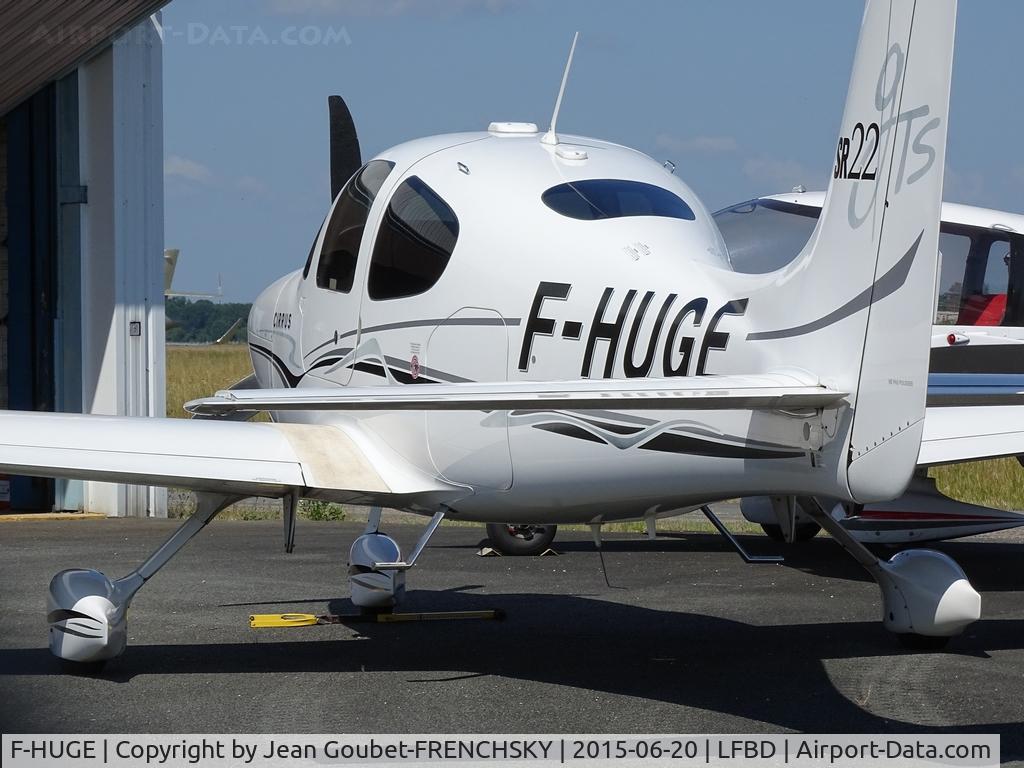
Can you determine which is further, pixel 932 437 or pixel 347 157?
pixel 347 157

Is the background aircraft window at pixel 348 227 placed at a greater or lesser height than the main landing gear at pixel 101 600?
greater

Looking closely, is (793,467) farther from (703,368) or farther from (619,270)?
(619,270)

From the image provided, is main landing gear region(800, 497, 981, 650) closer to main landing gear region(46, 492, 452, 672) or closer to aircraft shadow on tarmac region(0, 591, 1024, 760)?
aircraft shadow on tarmac region(0, 591, 1024, 760)

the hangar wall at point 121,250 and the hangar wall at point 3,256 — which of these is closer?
the hangar wall at point 121,250

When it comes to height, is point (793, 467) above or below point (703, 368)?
below

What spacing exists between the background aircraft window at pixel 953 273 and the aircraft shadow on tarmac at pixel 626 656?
333 cm

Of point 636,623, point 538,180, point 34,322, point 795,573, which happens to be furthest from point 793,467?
point 34,322

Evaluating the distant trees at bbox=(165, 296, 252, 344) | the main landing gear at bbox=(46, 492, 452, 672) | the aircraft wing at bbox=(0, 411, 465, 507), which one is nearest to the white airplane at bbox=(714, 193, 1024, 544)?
the aircraft wing at bbox=(0, 411, 465, 507)

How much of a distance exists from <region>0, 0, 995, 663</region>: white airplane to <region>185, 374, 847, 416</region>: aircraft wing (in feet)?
0.04

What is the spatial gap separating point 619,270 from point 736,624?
3367mm

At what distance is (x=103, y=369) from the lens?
1458cm

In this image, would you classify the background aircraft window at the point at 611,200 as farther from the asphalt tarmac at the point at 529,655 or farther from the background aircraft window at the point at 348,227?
the asphalt tarmac at the point at 529,655

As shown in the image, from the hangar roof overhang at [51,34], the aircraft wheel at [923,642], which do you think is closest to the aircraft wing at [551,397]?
the aircraft wheel at [923,642]

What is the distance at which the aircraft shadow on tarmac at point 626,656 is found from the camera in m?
6.38
